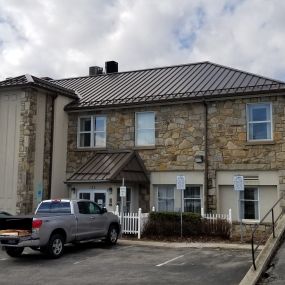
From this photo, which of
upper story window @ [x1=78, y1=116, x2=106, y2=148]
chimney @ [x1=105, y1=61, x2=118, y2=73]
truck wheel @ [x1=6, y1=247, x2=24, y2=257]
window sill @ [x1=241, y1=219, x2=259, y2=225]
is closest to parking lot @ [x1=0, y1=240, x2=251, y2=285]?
truck wheel @ [x1=6, y1=247, x2=24, y2=257]

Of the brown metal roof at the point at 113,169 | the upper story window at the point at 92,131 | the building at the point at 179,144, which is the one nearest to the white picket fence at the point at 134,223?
the building at the point at 179,144

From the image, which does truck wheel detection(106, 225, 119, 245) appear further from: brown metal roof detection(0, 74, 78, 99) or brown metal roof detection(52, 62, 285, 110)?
brown metal roof detection(0, 74, 78, 99)

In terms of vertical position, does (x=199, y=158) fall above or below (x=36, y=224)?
above

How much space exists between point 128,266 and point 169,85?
1259cm

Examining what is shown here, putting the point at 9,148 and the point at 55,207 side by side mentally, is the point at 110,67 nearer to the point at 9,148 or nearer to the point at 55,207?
the point at 9,148

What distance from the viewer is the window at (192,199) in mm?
20375

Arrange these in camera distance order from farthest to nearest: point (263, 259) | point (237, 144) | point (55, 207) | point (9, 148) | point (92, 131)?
point (92, 131) → point (9, 148) → point (237, 144) → point (55, 207) → point (263, 259)

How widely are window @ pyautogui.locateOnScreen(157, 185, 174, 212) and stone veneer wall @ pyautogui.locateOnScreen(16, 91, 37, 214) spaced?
567cm

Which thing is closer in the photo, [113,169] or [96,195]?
[113,169]

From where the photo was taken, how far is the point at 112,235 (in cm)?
1628

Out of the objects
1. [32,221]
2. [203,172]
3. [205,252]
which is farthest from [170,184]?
[32,221]

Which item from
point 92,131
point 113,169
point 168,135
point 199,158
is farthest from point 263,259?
point 92,131

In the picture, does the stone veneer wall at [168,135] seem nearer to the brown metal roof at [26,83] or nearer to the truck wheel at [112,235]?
the brown metal roof at [26,83]

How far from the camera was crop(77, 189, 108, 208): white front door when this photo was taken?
20188 mm
